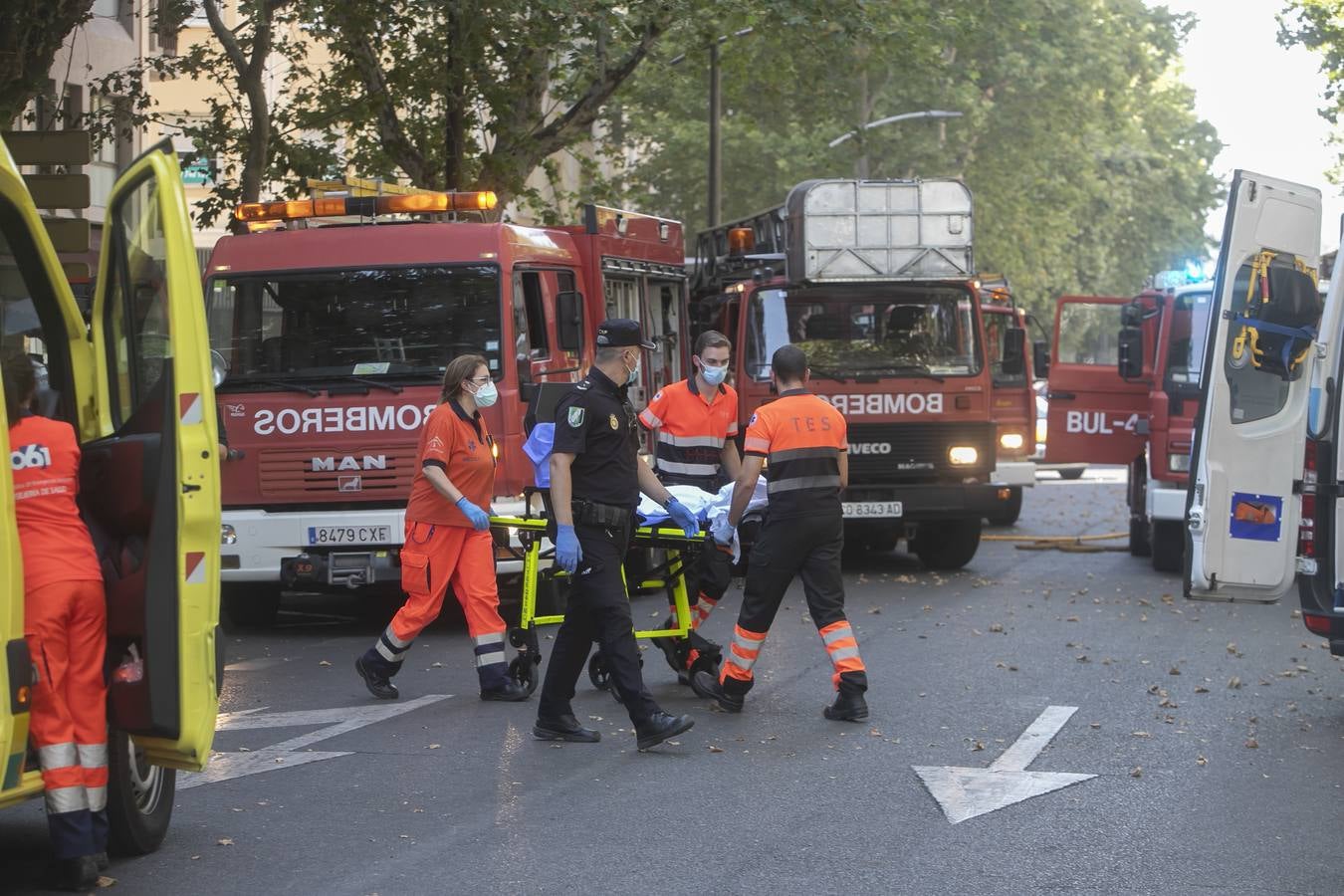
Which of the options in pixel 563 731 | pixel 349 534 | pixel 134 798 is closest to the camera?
pixel 134 798

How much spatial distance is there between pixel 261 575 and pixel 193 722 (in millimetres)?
6523

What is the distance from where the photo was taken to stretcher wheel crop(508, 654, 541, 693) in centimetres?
949

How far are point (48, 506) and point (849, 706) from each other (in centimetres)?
424

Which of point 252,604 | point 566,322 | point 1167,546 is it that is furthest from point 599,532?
point 1167,546

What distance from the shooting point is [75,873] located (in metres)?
5.64

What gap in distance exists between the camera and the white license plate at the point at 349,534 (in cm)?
1195

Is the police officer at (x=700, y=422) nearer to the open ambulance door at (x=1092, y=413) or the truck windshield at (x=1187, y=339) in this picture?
the truck windshield at (x=1187, y=339)

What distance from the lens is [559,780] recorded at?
7477mm

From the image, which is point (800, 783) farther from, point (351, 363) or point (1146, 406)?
point (1146, 406)

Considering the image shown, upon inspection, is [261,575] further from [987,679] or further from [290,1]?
[290,1]

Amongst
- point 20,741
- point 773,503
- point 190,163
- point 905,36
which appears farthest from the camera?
point 905,36

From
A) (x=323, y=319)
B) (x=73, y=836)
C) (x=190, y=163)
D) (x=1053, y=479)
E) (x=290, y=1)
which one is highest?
(x=290, y=1)

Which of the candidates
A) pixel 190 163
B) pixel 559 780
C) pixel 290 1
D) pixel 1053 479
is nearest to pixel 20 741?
pixel 559 780

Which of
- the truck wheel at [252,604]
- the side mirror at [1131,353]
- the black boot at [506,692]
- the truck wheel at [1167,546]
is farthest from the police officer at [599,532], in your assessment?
the truck wheel at [1167,546]
